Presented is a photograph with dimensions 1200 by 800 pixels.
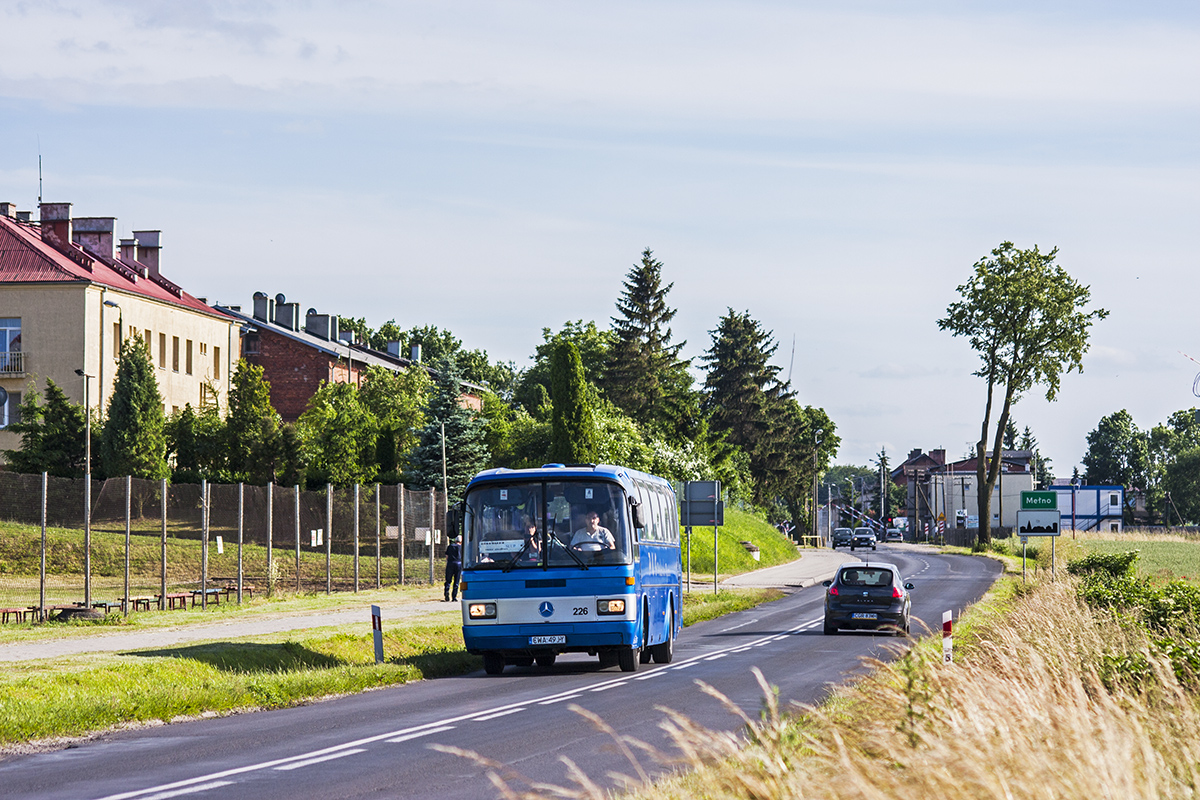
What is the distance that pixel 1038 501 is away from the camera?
4559 cm

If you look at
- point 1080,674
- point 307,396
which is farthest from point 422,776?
point 307,396

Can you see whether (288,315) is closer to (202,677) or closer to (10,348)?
(10,348)

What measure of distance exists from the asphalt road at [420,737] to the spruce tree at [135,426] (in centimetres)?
3622

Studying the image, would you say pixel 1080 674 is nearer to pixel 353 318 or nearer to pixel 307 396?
pixel 307 396

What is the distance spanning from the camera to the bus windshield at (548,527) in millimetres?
19781

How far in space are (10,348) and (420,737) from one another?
5581 centimetres

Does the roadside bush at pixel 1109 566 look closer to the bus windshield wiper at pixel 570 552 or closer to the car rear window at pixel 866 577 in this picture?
the car rear window at pixel 866 577

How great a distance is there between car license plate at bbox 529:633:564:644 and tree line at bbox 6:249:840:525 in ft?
124

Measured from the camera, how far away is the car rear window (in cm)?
2942

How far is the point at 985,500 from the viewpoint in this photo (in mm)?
79375

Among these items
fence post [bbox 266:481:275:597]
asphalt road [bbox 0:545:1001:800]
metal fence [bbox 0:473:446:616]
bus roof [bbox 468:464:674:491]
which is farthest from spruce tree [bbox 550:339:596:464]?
bus roof [bbox 468:464:674:491]

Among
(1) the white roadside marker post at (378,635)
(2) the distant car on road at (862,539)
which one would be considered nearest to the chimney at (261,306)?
(2) the distant car on road at (862,539)

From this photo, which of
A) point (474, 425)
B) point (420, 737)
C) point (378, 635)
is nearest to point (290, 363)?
point (474, 425)

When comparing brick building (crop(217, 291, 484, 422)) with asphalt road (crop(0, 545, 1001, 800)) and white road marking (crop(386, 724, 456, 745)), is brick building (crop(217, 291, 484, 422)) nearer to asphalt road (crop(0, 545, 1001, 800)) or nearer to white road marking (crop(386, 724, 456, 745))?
asphalt road (crop(0, 545, 1001, 800))
